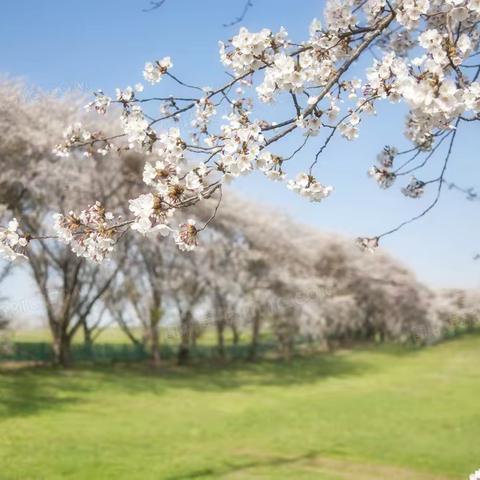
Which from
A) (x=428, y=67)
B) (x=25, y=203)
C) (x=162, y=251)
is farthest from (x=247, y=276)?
(x=428, y=67)

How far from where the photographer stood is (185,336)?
31.8 meters

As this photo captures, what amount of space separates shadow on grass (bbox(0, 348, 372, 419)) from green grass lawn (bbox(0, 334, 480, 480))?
64mm

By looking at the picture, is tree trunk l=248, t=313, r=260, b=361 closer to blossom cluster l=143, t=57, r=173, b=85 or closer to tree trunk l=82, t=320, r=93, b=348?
tree trunk l=82, t=320, r=93, b=348

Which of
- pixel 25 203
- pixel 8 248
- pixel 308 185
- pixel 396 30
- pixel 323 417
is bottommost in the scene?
pixel 323 417

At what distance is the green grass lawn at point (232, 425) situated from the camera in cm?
1070

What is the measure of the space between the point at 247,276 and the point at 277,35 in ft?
94.7

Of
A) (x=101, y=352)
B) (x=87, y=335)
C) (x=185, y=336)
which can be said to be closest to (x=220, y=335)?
(x=185, y=336)

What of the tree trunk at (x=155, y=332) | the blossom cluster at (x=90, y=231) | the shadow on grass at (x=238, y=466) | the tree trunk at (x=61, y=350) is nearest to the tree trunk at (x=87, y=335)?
the tree trunk at (x=155, y=332)

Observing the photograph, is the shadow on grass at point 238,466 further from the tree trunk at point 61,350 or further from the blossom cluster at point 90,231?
the tree trunk at point 61,350

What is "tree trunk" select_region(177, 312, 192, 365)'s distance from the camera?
103 ft

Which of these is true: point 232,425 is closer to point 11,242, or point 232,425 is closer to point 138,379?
point 138,379

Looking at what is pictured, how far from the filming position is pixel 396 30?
6.83 m

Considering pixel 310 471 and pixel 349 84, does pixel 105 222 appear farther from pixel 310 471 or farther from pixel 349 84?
pixel 310 471

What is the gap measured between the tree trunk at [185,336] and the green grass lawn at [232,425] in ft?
6.82
